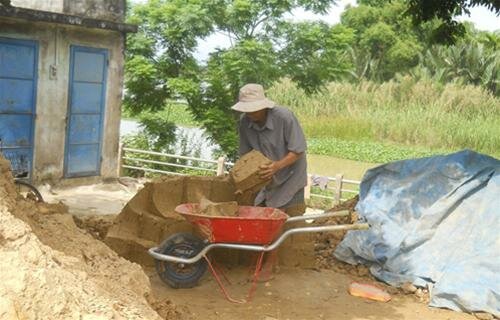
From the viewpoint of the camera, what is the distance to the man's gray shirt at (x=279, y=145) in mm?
6527

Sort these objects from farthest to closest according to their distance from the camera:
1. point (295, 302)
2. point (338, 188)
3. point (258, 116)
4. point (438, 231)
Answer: point (338, 188), point (438, 231), point (258, 116), point (295, 302)

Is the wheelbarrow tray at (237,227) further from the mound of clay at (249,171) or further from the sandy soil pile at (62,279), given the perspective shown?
the sandy soil pile at (62,279)

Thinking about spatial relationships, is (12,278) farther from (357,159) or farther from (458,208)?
(357,159)

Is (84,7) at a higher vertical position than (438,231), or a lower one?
higher

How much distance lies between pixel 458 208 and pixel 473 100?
19.4 metres

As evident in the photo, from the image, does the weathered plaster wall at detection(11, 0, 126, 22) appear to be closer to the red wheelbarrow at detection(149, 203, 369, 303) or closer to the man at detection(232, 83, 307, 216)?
the man at detection(232, 83, 307, 216)

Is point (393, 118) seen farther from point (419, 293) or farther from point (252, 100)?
point (252, 100)

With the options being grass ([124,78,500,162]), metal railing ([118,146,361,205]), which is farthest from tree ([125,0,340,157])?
grass ([124,78,500,162])

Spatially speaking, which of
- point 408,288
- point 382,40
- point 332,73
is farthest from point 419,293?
point 382,40

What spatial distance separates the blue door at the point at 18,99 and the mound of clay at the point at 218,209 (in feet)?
16.7

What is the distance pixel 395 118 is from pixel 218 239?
67.4 ft

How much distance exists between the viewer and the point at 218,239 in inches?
235

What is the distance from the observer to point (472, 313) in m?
6.51

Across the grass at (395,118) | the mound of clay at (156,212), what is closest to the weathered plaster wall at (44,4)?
the mound of clay at (156,212)
